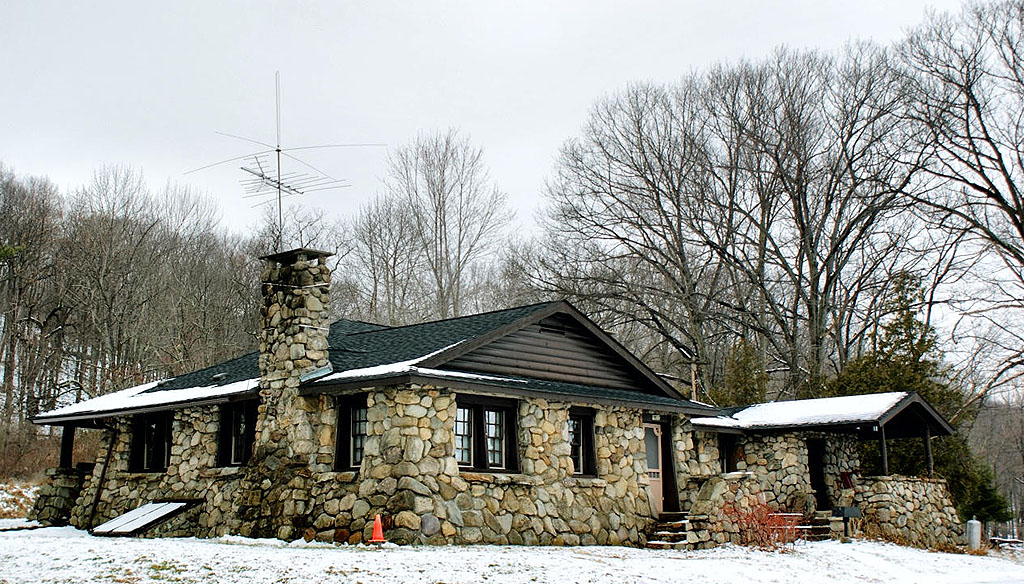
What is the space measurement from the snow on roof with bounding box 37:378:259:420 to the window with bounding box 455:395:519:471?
12.8 ft

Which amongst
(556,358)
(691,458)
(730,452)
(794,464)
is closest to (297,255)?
(556,358)

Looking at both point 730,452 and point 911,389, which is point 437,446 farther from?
point 911,389

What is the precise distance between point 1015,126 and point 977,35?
120 inches

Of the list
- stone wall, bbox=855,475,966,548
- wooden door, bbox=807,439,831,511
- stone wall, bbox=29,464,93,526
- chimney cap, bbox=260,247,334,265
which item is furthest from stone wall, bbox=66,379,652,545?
wooden door, bbox=807,439,831,511

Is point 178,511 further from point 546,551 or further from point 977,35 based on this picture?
point 977,35

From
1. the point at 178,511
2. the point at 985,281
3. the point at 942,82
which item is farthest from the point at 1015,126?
the point at 178,511

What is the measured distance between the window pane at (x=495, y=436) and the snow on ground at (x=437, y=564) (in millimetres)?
1829

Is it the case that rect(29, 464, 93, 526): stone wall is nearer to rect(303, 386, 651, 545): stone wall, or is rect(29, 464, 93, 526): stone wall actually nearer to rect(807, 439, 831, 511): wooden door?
rect(303, 386, 651, 545): stone wall

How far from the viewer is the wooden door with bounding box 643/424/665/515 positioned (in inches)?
744

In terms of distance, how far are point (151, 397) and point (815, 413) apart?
1454cm

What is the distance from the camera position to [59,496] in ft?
66.2

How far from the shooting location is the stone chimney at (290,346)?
49.3 ft

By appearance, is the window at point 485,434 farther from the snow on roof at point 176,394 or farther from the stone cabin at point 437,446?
the snow on roof at point 176,394

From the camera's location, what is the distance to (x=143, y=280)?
113ft
